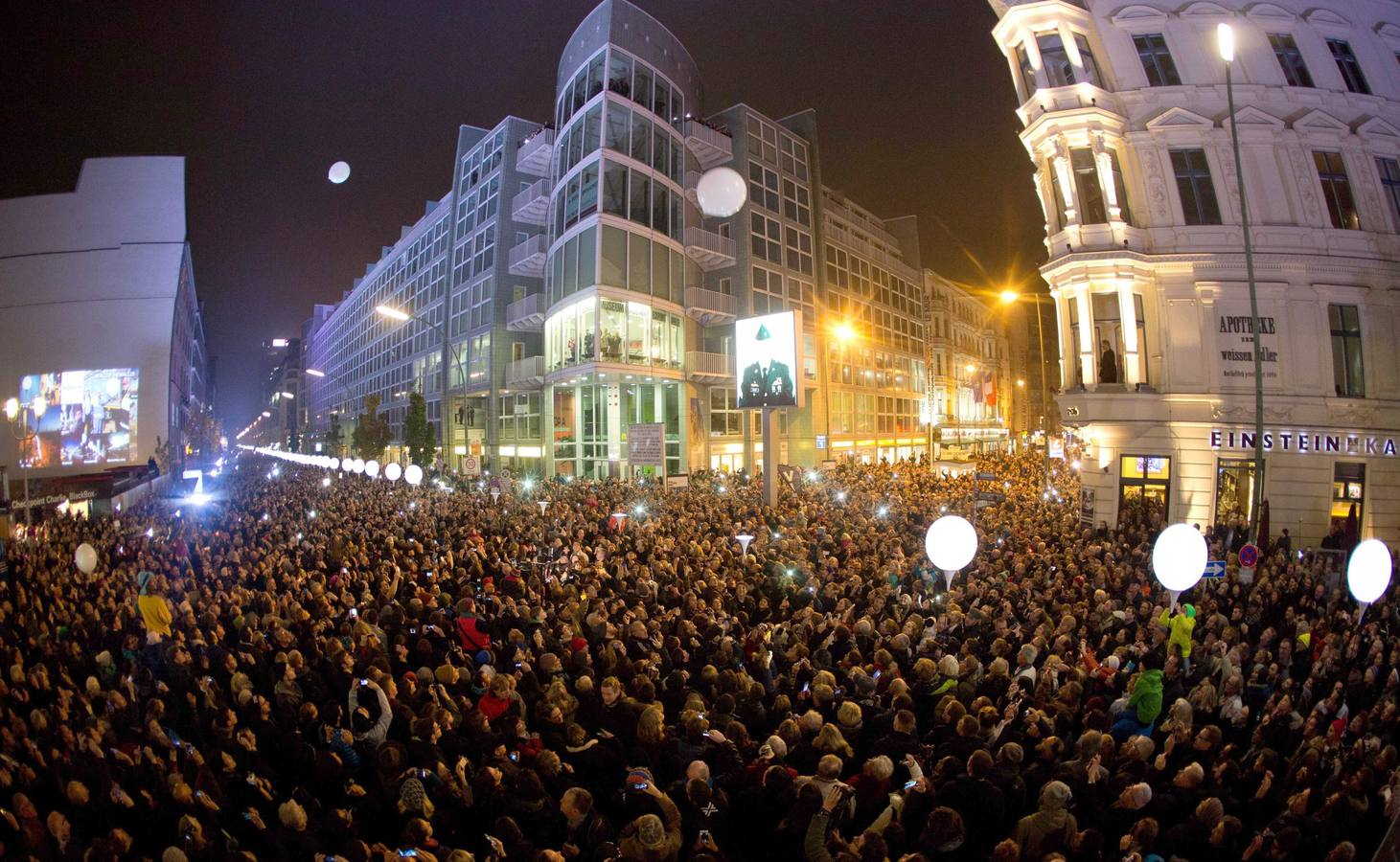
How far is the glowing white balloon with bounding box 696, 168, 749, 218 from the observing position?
4081 cm

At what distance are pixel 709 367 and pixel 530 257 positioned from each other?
42.8 ft

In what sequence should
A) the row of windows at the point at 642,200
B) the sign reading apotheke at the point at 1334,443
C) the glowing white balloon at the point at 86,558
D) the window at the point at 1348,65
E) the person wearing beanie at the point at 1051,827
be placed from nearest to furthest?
the person wearing beanie at the point at 1051,827 < the glowing white balloon at the point at 86,558 < the sign reading apotheke at the point at 1334,443 < the window at the point at 1348,65 < the row of windows at the point at 642,200

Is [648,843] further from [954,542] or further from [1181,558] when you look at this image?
[1181,558]

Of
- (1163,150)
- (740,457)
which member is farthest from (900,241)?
(1163,150)

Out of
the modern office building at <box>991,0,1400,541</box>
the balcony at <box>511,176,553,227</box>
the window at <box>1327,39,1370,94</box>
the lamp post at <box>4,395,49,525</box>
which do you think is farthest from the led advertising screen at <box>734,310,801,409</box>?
the lamp post at <box>4,395,49,525</box>

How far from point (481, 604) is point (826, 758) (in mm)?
6919

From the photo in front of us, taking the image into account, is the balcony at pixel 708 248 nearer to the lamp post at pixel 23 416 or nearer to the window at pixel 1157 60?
the window at pixel 1157 60

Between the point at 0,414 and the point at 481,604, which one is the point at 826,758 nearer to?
the point at 481,604

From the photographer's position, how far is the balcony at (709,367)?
38.3 meters

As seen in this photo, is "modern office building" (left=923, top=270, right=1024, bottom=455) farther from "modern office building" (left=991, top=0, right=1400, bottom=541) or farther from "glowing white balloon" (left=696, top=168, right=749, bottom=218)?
"modern office building" (left=991, top=0, right=1400, bottom=541)

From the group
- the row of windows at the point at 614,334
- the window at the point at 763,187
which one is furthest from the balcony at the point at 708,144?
the row of windows at the point at 614,334

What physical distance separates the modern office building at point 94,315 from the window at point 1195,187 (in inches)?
2508

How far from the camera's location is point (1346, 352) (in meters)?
19.1

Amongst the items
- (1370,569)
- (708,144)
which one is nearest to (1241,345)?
(1370,569)
